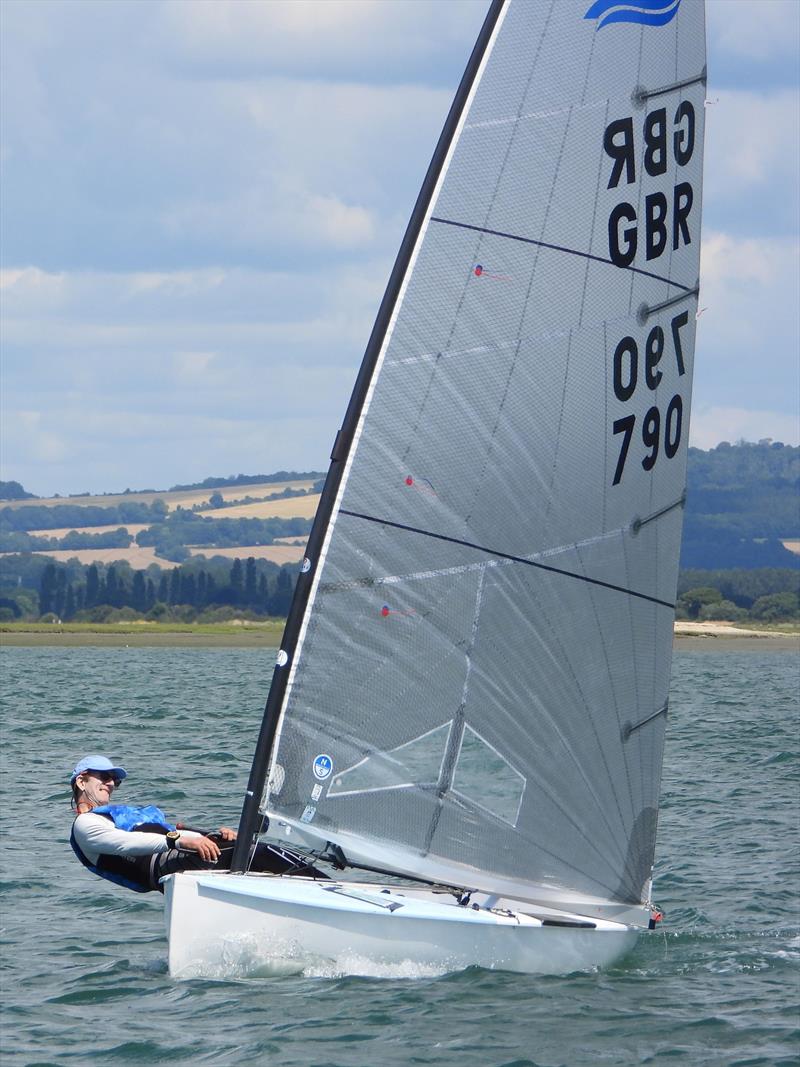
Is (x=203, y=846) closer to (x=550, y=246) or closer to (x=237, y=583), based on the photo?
(x=550, y=246)

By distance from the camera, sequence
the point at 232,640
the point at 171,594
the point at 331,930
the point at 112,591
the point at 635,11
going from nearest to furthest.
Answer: the point at 331,930, the point at 635,11, the point at 232,640, the point at 112,591, the point at 171,594

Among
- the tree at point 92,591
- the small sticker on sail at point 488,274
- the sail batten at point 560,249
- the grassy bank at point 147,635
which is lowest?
the grassy bank at point 147,635

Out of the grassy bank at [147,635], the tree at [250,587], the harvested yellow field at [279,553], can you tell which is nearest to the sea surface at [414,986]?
the grassy bank at [147,635]

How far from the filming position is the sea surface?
31.2 ft

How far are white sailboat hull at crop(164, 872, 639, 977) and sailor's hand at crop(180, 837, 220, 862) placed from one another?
210 mm

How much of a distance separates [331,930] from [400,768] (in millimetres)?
1108

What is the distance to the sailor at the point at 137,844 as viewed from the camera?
10.7m

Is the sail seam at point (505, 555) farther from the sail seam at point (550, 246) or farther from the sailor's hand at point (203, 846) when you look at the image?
the sailor's hand at point (203, 846)

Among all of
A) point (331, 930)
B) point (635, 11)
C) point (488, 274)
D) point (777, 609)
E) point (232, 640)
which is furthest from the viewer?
point (777, 609)

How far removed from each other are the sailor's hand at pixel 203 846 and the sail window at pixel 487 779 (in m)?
1.55

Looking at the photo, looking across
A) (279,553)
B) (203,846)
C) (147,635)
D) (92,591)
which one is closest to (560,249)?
(203,846)

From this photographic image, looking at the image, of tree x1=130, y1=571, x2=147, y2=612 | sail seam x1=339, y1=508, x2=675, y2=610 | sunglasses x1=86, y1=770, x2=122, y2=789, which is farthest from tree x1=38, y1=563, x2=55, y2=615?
sail seam x1=339, y1=508, x2=675, y2=610

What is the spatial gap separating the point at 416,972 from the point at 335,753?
1.39 m

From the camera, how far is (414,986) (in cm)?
1041
